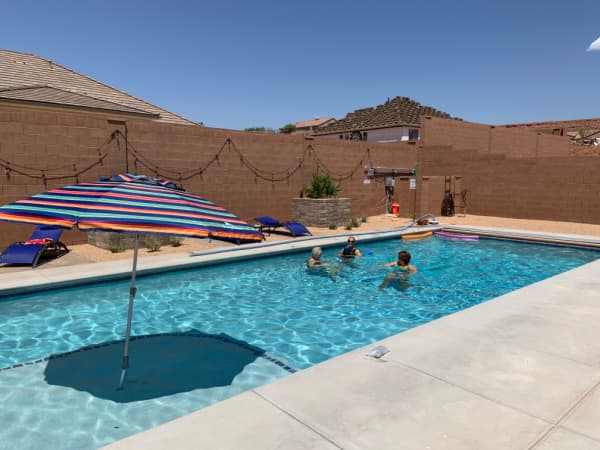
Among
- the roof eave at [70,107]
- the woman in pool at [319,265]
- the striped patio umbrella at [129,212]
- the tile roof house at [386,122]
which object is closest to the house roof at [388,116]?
the tile roof house at [386,122]

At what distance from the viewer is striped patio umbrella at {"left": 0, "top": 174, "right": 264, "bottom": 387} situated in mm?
4170

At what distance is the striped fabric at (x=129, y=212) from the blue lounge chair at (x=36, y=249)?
6.65m

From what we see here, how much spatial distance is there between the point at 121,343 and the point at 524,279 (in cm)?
999

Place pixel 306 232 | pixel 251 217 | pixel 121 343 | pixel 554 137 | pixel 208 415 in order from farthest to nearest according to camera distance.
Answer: pixel 554 137 < pixel 251 217 < pixel 306 232 < pixel 121 343 < pixel 208 415

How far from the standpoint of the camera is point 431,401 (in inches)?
161

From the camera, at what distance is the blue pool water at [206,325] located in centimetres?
490

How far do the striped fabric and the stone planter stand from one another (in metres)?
13.5

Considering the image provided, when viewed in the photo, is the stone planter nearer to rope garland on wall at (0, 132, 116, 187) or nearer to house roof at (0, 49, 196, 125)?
rope garland on wall at (0, 132, 116, 187)

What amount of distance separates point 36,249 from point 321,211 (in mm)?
10877

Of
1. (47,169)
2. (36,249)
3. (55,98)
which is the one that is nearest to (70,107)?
(55,98)

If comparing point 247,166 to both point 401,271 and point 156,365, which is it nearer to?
point 401,271

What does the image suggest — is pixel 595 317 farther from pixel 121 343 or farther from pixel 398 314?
pixel 121 343

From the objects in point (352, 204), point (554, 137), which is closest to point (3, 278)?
point (352, 204)

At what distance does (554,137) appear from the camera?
39.8 metres
